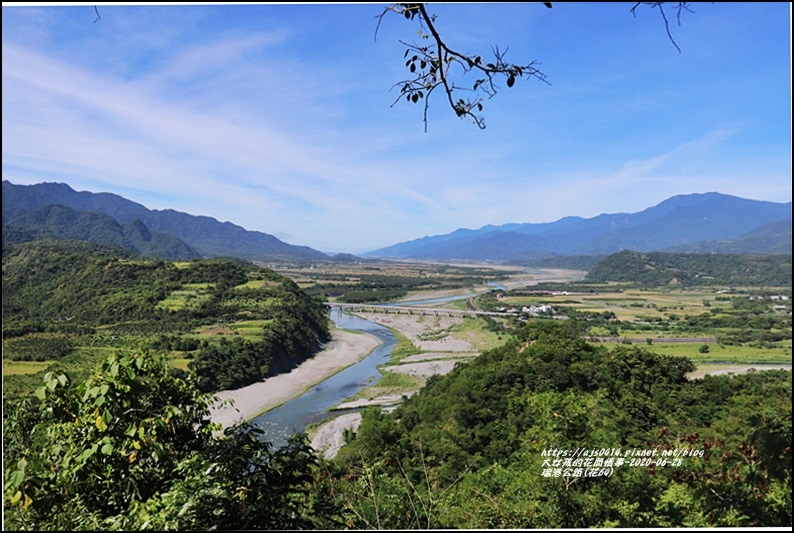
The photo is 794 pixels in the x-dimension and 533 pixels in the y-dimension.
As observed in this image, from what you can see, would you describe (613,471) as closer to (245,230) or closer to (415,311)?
(245,230)

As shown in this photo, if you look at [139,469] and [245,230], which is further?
[245,230]

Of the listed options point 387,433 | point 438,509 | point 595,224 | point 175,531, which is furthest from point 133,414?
point 595,224

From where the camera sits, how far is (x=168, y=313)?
9828 mm

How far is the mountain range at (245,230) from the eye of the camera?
15.1 m

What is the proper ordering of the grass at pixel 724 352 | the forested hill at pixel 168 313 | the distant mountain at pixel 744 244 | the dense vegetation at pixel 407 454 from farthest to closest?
the distant mountain at pixel 744 244, the grass at pixel 724 352, the forested hill at pixel 168 313, the dense vegetation at pixel 407 454

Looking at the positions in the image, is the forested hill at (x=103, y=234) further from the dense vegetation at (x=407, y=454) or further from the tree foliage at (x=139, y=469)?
the tree foliage at (x=139, y=469)

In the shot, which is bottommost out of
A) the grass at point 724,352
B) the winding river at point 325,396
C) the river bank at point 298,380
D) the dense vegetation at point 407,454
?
the winding river at point 325,396

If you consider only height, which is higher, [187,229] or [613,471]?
[187,229]

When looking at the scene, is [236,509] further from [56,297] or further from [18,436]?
[56,297]

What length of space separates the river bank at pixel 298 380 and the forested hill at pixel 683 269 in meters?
13.7

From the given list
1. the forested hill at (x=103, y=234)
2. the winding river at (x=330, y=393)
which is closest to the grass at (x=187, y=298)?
the winding river at (x=330, y=393)

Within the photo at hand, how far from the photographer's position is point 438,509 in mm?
2828

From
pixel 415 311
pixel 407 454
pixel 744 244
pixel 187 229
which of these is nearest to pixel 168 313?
pixel 407 454

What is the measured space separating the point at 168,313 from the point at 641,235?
45.7m
